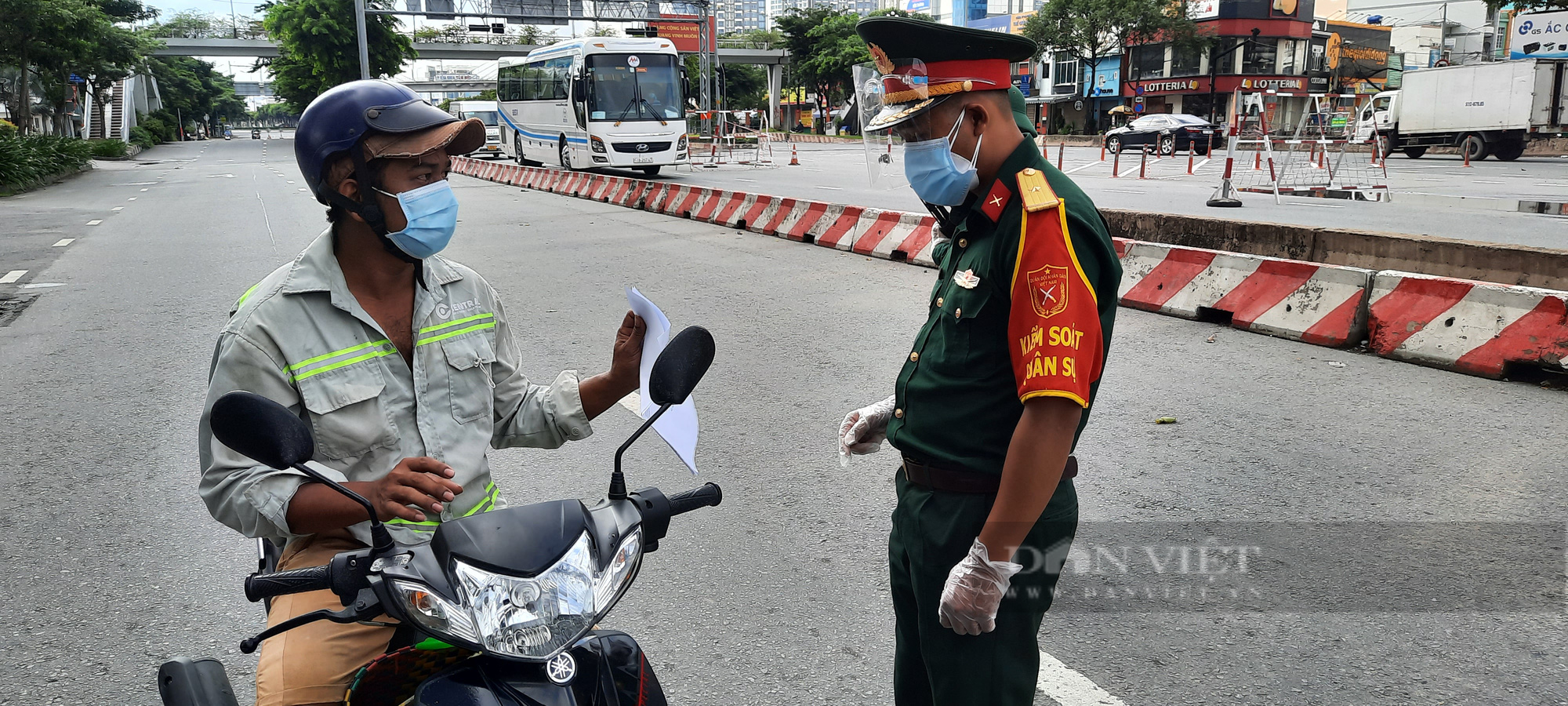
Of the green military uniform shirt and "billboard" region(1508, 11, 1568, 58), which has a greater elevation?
"billboard" region(1508, 11, 1568, 58)

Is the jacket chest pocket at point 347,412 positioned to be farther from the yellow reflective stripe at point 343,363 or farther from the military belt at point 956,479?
the military belt at point 956,479

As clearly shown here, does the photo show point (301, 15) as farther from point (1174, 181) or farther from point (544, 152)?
point (1174, 181)

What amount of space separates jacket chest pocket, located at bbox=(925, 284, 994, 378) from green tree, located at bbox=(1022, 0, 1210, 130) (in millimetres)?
54552

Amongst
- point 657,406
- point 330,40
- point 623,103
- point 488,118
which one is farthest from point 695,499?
point 330,40

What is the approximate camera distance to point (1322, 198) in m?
17.1

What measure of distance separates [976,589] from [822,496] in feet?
8.64

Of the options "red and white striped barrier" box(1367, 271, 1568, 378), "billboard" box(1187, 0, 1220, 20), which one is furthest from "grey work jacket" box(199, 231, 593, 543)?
"billboard" box(1187, 0, 1220, 20)

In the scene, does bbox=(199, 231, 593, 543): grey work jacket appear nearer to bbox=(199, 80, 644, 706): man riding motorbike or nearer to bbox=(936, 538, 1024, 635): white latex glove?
bbox=(199, 80, 644, 706): man riding motorbike

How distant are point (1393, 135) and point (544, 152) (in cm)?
2487

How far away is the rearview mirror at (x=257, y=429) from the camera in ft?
4.82

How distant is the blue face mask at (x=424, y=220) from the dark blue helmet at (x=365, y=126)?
85mm

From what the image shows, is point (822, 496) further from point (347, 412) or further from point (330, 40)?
point (330, 40)

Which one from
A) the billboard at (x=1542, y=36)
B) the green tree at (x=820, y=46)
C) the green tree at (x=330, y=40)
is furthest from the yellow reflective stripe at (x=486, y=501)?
the green tree at (x=820, y=46)

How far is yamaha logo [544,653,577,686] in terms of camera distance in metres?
1.51
